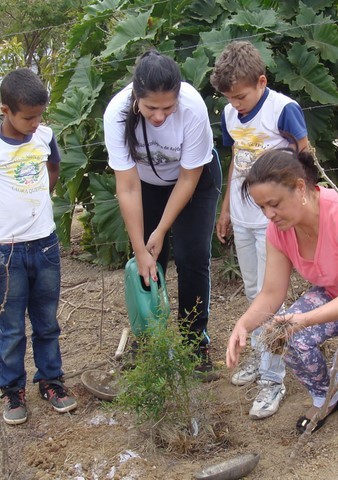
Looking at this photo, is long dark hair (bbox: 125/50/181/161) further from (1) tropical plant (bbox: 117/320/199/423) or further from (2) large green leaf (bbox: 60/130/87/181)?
(2) large green leaf (bbox: 60/130/87/181)

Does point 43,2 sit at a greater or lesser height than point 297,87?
lesser

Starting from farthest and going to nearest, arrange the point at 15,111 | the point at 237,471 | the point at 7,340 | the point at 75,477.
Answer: the point at 7,340
the point at 15,111
the point at 75,477
the point at 237,471

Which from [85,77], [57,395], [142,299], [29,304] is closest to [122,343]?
[57,395]

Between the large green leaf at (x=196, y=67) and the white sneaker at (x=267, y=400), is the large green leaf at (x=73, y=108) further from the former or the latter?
the white sneaker at (x=267, y=400)

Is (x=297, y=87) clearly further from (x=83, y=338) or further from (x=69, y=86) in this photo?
(x=83, y=338)

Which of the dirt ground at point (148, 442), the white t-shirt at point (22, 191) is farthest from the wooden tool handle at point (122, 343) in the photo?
the white t-shirt at point (22, 191)

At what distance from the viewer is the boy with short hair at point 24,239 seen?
3031mm

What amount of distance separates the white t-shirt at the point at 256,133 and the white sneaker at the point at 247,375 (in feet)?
2.25

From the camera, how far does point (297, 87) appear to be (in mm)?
4457

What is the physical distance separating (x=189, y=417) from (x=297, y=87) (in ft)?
7.93

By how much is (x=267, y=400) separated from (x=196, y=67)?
230 cm

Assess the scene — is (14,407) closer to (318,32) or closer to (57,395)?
(57,395)

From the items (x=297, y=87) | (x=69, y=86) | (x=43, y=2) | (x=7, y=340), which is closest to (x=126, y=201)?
(x=7, y=340)

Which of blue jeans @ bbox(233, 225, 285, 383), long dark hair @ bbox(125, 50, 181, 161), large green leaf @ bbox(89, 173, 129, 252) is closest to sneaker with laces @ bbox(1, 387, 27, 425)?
blue jeans @ bbox(233, 225, 285, 383)
